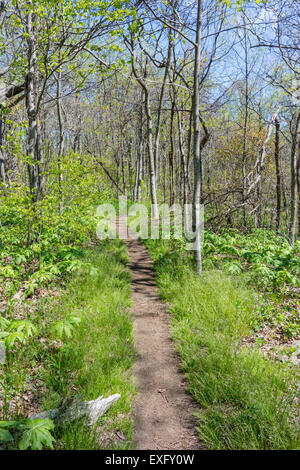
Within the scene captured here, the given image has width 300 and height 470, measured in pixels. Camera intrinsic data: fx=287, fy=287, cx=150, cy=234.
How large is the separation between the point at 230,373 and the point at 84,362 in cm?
152

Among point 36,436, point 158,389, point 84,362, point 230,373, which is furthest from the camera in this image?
point 84,362

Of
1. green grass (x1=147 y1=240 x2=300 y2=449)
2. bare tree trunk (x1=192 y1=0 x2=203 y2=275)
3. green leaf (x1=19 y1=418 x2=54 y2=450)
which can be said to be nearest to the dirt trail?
green grass (x1=147 y1=240 x2=300 y2=449)

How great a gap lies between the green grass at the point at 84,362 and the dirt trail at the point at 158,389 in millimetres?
132

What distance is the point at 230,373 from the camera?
284cm

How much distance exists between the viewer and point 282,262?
5.60 meters

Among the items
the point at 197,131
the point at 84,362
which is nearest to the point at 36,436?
the point at 84,362

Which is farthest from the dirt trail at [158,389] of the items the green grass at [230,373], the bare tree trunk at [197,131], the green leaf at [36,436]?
the bare tree trunk at [197,131]

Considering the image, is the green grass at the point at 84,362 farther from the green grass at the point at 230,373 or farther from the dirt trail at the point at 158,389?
the green grass at the point at 230,373

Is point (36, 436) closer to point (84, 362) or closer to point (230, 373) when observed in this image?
point (84, 362)

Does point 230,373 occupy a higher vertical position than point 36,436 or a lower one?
lower

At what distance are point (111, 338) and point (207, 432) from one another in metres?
1.56

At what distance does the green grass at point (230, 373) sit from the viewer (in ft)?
7.25
